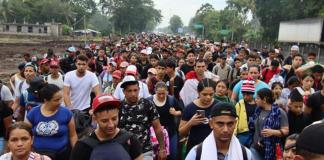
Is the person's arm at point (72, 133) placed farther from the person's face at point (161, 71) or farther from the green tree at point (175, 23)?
the green tree at point (175, 23)

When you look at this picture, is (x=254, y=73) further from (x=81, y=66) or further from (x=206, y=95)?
(x=81, y=66)

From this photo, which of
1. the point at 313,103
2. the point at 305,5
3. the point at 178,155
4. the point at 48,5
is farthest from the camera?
the point at 48,5

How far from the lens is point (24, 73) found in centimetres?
734

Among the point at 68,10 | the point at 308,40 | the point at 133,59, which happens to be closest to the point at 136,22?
the point at 68,10

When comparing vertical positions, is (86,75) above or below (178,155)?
above

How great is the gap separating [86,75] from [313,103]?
11.3 ft

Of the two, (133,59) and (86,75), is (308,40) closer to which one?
(133,59)

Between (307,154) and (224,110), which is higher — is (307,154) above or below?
above

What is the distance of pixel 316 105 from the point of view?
5438 mm

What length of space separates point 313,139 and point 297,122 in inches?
154

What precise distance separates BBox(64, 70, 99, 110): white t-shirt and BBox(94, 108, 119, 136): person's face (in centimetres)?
347

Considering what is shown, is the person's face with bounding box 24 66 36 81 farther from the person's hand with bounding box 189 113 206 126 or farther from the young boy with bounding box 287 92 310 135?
the young boy with bounding box 287 92 310 135

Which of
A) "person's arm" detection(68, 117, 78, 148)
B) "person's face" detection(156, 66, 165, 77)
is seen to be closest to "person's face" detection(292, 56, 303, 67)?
"person's face" detection(156, 66, 165, 77)

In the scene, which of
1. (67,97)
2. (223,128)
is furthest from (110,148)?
(67,97)
